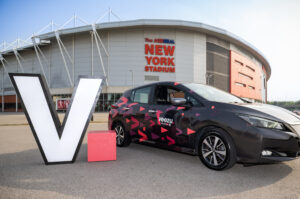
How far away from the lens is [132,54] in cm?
3634

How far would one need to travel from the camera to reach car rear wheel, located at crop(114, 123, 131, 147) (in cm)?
532

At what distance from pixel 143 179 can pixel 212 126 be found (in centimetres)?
142

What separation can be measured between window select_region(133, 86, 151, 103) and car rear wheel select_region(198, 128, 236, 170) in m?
1.76

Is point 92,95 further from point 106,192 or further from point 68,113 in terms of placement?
point 106,192

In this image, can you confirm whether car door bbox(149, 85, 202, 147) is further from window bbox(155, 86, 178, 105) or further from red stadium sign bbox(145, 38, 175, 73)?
red stadium sign bbox(145, 38, 175, 73)

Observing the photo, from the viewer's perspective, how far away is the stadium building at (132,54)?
36188 millimetres

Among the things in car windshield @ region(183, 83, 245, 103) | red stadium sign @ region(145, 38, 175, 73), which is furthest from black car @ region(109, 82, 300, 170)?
red stadium sign @ region(145, 38, 175, 73)

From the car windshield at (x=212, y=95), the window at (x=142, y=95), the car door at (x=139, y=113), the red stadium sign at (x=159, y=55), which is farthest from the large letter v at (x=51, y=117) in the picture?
the red stadium sign at (x=159, y=55)

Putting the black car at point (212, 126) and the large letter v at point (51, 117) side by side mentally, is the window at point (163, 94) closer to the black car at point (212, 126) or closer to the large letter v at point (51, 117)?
the black car at point (212, 126)

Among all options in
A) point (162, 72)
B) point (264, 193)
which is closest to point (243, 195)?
point (264, 193)

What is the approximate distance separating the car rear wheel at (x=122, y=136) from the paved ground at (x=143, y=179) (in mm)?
919

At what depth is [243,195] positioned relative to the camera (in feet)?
8.44

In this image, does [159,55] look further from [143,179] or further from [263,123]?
[143,179]

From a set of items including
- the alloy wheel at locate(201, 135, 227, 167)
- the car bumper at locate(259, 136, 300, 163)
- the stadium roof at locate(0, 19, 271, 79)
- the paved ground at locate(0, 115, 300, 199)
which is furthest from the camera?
the stadium roof at locate(0, 19, 271, 79)
